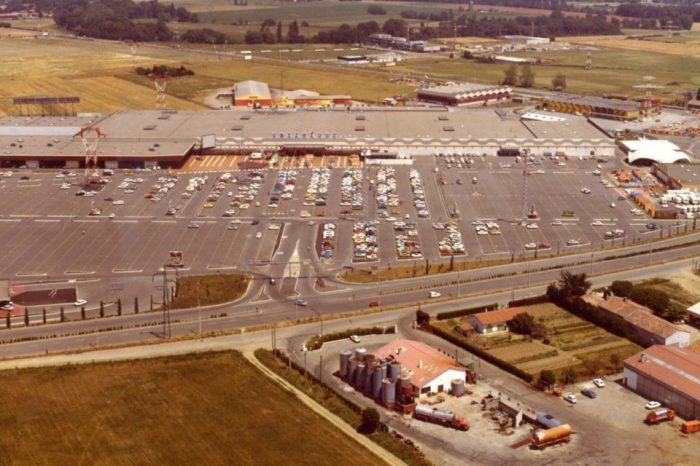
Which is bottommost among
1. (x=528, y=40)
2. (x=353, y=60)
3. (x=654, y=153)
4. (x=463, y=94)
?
(x=654, y=153)

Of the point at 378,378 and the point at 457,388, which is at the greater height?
the point at 378,378

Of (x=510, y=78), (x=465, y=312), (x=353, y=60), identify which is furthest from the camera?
(x=353, y=60)

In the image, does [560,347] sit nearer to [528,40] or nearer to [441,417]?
[441,417]

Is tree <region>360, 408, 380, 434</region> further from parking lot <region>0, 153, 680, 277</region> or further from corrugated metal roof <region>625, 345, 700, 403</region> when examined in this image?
parking lot <region>0, 153, 680, 277</region>

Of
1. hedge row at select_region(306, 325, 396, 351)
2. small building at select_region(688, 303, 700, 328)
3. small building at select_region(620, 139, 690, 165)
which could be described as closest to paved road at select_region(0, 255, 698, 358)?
hedge row at select_region(306, 325, 396, 351)

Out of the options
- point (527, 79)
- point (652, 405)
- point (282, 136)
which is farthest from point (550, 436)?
point (527, 79)

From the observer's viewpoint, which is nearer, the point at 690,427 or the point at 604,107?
the point at 690,427

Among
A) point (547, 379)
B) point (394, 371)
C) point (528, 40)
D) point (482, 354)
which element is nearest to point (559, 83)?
point (528, 40)

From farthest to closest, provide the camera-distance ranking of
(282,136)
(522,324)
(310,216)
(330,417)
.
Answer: (282,136) < (310,216) < (522,324) < (330,417)
